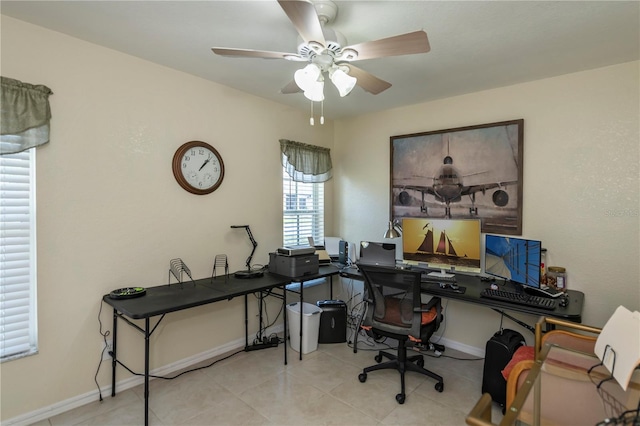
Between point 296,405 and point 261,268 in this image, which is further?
point 261,268

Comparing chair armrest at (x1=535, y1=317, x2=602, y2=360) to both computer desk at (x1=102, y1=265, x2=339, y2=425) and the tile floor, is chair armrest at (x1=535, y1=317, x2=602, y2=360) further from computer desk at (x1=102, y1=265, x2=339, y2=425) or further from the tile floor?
computer desk at (x1=102, y1=265, x2=339, y2=425)

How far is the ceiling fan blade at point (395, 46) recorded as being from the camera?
1503 millimetres

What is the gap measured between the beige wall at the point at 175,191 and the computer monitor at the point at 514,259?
1.23 ft

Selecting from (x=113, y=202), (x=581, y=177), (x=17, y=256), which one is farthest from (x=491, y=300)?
(x=17, y=256)

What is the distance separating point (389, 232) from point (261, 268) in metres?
1.39

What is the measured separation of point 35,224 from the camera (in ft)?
6.89

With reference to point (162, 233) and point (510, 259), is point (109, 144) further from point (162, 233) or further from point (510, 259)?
point (510, 259)

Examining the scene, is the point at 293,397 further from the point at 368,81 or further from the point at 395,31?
the point at 395,31

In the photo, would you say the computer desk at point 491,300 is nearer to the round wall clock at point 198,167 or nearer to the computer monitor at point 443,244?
the computer monitor at point 443,244

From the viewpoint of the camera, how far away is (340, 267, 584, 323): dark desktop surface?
2178mm

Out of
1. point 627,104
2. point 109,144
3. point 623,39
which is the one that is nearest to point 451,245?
point 627,104

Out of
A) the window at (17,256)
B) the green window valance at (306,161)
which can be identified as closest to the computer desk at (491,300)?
the green window valance at (306,161)

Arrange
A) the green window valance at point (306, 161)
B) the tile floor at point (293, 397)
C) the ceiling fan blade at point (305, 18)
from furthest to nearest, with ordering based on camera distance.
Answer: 1. the green window valance at point (306, 161)
2. the tile floor at point (293, 397)
3. the ceiling fan blade at point (305, 18)

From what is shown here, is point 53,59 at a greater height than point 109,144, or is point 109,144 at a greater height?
point 53,59
